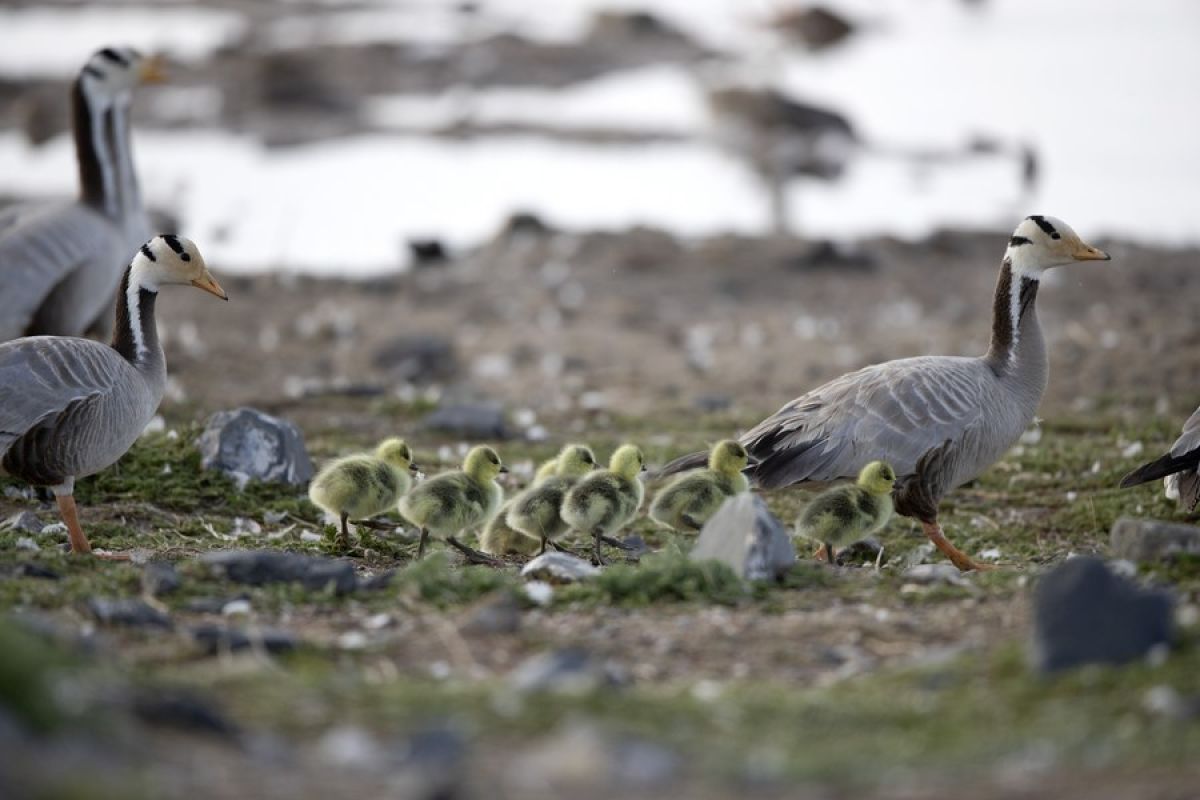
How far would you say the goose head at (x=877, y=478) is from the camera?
26.2ft

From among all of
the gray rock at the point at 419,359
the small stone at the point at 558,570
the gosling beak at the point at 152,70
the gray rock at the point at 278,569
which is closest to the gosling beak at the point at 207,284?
the gray rock at the point at 278,569

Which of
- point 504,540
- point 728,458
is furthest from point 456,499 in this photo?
point 728,458

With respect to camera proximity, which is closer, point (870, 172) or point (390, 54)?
point (870, 172)

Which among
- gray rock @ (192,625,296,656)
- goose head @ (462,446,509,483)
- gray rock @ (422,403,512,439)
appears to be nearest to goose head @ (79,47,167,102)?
gray rock @ (422,403,512,439)

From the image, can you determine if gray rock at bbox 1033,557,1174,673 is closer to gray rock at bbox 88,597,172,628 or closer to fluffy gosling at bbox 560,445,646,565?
fluffy gosling at bbox 560,445,646,565

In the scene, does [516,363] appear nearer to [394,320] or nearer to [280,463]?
[394,320]

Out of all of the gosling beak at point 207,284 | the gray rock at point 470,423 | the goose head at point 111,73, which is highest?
the goose head at point 111,73

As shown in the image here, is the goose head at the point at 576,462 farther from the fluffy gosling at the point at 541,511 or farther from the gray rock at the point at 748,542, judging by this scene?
the gray rock at the point at 748,542

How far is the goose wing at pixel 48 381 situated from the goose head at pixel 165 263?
79cm

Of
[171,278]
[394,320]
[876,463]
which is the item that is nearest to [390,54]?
[394,320]

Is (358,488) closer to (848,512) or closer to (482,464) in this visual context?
(482,464)

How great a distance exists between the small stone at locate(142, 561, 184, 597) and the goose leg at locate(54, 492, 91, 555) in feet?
3.67

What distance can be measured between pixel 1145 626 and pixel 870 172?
1876 centimetres

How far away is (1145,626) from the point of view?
17.7ft
